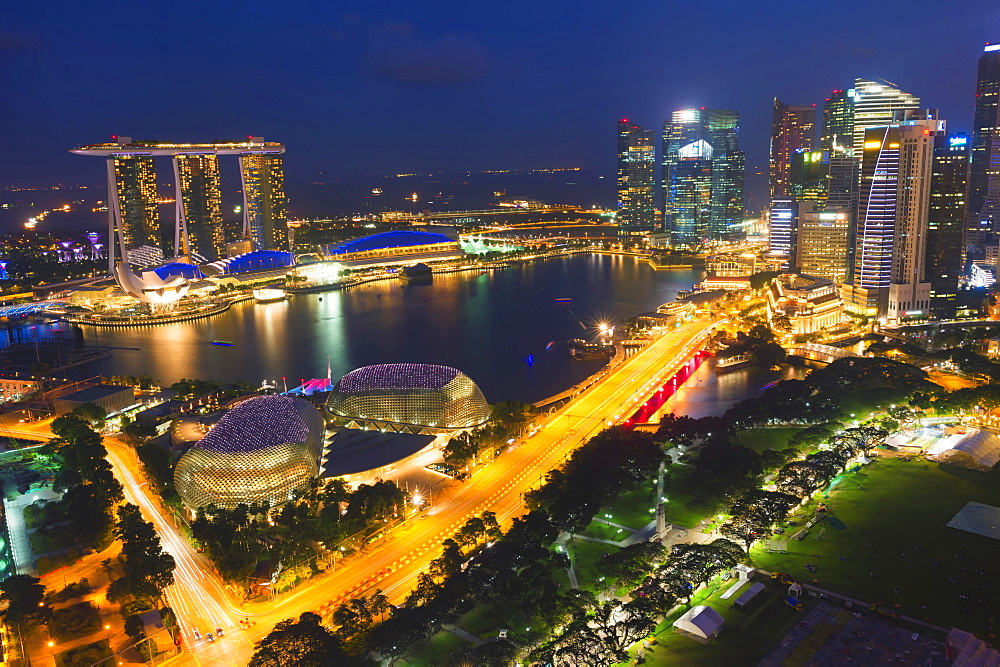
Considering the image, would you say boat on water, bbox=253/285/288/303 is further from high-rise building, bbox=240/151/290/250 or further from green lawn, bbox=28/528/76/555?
green lawn, bbox=28/528/76/555

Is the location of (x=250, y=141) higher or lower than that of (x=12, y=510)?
higher

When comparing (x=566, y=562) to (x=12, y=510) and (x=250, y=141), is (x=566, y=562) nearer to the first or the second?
(x=12, y=510)

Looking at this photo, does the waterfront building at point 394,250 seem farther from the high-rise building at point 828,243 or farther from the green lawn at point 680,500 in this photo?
the green lawn at point 680,500

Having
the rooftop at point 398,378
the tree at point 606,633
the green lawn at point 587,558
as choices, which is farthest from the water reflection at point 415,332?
the tree at point 606,633

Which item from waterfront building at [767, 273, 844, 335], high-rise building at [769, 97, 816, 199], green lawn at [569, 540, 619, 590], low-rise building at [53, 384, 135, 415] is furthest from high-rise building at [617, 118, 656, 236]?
green lawn at [569, 540, 619, 590]

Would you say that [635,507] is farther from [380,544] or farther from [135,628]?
[135,628]

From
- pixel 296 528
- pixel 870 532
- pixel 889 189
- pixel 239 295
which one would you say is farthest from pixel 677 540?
pixel 239 295
